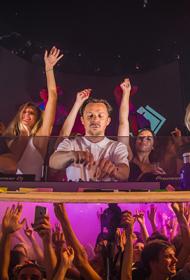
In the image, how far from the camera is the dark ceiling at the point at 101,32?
3.41 m

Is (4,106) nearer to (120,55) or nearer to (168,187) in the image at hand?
(120,55)

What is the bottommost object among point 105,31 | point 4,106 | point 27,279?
point 27,279

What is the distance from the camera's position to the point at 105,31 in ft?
11.5

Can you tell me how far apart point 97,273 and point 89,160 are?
57 cm

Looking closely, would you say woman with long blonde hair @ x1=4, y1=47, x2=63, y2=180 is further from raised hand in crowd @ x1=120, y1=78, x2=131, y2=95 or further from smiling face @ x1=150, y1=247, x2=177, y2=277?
smiling face @ x1=150, y1=247, x2=177, y2=277

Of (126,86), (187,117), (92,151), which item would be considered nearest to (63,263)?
(92,151)

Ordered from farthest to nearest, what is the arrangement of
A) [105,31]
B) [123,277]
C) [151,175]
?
[105,31] < [151,175] < [123,277]

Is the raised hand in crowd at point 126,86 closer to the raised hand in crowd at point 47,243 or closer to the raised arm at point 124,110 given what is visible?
the raised arm at point 124,110

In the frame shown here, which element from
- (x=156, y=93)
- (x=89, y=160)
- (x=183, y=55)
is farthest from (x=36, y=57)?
(x=89, y=160)

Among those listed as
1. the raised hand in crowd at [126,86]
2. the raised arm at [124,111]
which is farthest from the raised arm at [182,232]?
the raised hand in crowd at [126,86]

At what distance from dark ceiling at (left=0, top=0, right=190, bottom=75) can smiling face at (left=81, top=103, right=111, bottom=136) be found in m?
0.42

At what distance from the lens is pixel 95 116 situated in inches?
121

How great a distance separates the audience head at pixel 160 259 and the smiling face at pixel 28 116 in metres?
2.11

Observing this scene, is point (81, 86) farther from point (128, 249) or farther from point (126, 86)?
point (128, 249)
